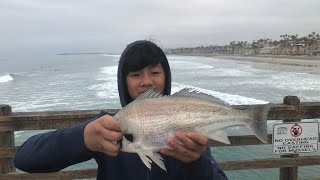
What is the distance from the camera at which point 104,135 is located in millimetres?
1854

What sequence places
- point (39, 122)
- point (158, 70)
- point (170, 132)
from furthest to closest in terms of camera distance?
point (39, 122)
point (158, 70)
point (170, 132)

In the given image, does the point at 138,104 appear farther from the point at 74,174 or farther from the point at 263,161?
the point at 263,161

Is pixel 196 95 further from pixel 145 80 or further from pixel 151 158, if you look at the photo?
pixel 151 158

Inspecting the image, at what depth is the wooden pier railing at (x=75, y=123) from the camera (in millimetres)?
3861

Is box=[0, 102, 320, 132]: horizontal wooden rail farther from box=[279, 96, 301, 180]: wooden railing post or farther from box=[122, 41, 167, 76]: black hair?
box=[279, 96, 301, 180]: wooden railing post

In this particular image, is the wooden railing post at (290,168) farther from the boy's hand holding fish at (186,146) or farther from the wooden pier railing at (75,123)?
the boy's hand holding fish at (186,146)

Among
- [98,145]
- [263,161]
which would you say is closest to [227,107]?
[98,145]

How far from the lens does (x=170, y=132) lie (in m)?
2.01

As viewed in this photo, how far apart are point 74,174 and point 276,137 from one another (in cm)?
241

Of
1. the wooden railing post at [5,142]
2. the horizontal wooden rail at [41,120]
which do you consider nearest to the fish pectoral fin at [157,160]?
the horizontal wooden rail at [41,120]

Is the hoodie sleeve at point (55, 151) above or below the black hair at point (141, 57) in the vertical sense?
below

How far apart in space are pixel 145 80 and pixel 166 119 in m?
0.41

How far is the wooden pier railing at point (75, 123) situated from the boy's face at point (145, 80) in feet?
4.02

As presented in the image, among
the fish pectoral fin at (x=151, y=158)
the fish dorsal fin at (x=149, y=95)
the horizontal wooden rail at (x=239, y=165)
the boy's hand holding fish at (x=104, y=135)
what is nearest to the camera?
the boy's hand holding fish at (x=104, y=135)
